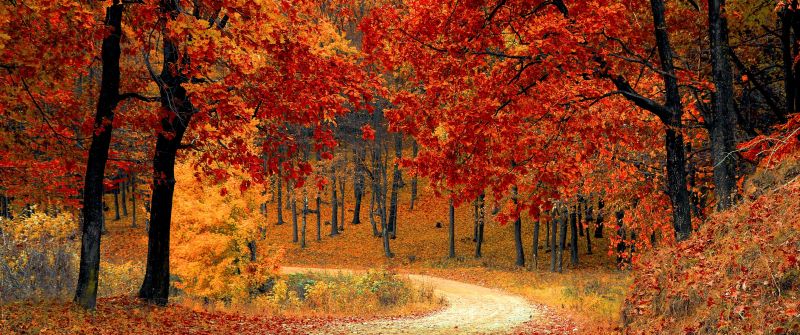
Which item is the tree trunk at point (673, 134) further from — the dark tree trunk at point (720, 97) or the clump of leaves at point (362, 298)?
the clump of leaves at point (362, 298)

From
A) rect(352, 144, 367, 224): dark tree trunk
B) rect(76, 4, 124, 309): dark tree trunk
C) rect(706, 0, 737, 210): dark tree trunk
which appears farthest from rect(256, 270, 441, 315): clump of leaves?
rect(352, 144, 367, 224): dark tree trunk

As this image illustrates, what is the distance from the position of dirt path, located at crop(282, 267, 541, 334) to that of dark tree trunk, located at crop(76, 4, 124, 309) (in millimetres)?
5027

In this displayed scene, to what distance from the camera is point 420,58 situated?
379 inches

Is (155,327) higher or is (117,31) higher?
(117,31)

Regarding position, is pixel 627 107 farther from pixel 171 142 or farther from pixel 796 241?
pixel 171 142

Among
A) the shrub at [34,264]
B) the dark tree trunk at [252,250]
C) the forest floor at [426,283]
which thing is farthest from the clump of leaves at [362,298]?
the shrub at [34,264]

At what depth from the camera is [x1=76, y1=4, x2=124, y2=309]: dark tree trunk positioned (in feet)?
37.8

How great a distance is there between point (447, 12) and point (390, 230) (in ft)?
123

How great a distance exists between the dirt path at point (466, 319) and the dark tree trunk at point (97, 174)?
5027 mm

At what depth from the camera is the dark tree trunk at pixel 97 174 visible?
11.5 metres

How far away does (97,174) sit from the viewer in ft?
38.6

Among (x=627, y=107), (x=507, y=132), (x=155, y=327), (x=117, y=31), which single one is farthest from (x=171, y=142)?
(x=627, y=107)

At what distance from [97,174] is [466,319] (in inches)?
383

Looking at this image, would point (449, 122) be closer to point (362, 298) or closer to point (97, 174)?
point (97, 174)
